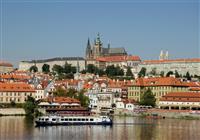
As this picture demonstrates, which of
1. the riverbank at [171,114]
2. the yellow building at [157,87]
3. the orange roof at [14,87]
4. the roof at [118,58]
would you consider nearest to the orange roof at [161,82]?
the yellow building at [157,87]

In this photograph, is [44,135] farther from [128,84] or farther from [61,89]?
[128,84]

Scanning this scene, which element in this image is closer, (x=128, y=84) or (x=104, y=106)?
(x=104, y=106)

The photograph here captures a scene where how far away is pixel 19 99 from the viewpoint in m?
57.3

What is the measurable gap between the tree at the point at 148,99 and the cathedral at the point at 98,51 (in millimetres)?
61562

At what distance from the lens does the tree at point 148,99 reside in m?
58.5

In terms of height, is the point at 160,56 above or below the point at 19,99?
above

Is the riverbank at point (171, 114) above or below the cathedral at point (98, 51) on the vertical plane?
below

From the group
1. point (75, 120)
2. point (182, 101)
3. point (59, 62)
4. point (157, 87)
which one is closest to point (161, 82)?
point (157, 87)

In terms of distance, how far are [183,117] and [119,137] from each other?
19.0 metres

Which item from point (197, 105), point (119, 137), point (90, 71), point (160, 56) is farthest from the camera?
point (160, 56)

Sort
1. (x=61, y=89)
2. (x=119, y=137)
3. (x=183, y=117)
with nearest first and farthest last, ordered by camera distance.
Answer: (x=119, y=137)
(x=183, y=117)
(x=61, y=89)

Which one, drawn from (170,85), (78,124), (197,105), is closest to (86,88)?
(170,85)

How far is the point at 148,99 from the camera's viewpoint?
59031 millimetres

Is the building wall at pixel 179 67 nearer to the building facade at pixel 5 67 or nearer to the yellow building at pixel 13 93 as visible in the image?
the building facade at pixel 5 67
